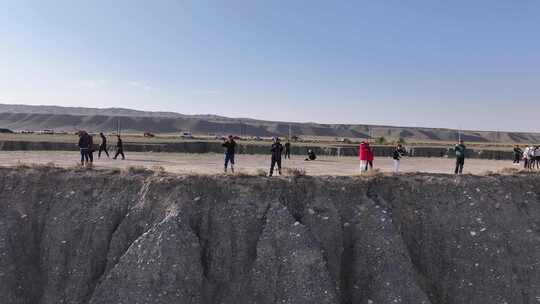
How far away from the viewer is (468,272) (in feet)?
51.4

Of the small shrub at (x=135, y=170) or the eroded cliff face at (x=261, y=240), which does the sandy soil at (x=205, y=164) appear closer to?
the small shrub at (x=135, y=170)

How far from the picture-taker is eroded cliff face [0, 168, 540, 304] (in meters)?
14.3

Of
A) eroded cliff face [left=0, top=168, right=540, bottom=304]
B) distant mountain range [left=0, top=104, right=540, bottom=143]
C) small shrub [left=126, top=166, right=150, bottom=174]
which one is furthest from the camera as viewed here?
distant mountain range [left=0, top=104, right=540, bottom=143]

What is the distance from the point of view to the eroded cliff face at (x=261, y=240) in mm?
14336

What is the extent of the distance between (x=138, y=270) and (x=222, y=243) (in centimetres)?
277

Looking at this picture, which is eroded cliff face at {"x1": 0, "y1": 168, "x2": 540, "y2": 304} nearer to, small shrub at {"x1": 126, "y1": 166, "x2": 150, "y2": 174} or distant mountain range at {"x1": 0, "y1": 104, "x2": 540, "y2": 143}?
small shrub at {"x1": 126, "y1": 166, "x2": 150, "y2": 174}

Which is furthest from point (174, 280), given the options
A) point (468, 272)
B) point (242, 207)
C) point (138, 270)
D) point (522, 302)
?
point (522, 302)

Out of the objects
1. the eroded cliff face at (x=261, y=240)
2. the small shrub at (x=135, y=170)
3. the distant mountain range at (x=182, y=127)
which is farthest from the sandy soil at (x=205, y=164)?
the distant mountain range at (x=182, y=127)

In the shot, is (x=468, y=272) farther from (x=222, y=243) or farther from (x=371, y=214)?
(x=222, y=243)

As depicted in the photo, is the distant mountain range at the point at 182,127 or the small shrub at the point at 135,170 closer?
the small shrub at the point at 135,170

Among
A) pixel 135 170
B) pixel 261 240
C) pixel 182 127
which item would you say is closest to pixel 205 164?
pixel 135 170

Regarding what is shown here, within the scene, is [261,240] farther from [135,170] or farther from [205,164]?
[205,164]

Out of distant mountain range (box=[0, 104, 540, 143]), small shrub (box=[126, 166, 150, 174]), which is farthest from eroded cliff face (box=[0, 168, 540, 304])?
distant mountain range (box=[0, 104, 540, 143])

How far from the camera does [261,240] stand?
15.0 meters
